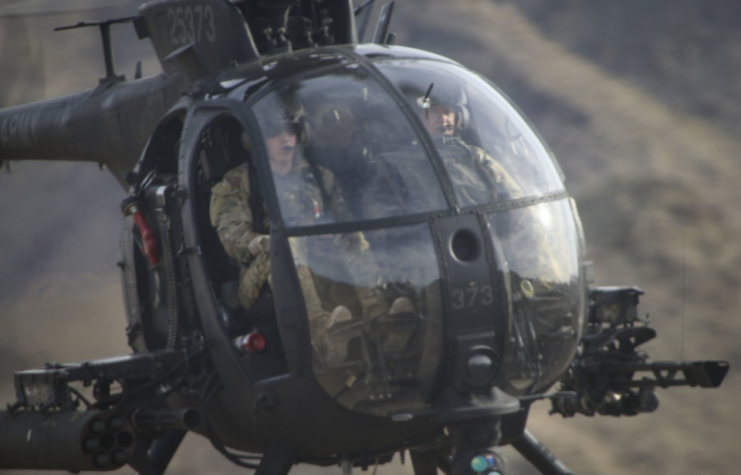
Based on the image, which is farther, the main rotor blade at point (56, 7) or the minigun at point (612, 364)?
the main rotor blade at point (56, 7)

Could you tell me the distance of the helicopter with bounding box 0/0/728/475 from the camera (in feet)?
14.1

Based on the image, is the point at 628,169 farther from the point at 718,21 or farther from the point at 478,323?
the point at 478,323

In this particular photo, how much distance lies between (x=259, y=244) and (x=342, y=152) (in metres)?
0.52

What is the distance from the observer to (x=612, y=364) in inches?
207

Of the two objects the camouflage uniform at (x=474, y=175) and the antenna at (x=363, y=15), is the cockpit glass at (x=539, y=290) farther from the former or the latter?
the antenna at (x=363, y=15)

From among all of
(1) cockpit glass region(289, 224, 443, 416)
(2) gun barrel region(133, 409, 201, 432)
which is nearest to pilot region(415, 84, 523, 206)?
(1) cockpit glass region(289, 224, 443, 416)

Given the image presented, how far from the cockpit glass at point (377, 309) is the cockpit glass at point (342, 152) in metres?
0.12

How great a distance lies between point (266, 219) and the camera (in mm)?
4879

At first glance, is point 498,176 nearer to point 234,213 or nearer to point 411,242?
point 411,242

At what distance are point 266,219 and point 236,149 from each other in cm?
54

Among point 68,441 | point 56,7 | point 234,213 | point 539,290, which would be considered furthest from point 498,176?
point 56,7

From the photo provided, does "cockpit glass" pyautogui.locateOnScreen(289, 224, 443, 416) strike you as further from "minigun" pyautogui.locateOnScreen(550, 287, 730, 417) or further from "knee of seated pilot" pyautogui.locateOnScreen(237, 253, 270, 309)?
"minigun" pyautogui.locateOnScreen(550, 287, 730, 417)

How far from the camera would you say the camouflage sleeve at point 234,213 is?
4.76m

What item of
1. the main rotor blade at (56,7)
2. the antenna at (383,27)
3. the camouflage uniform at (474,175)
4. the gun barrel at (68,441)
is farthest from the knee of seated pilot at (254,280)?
the main rotor blade at (56,7)
